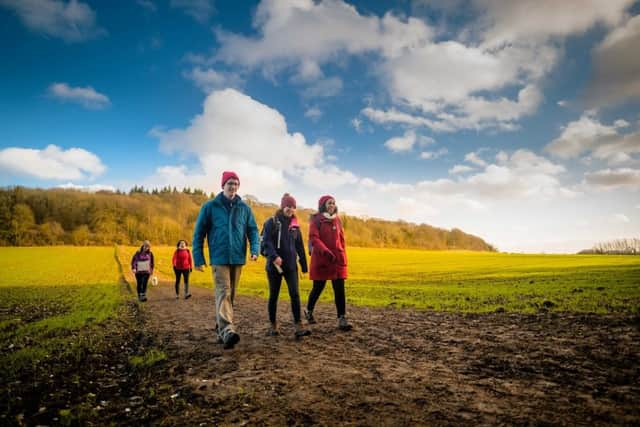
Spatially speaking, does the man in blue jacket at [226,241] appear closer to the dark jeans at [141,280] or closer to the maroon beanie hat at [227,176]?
the maroon beanie hat at [227,176]

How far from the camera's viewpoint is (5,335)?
8.34 metres

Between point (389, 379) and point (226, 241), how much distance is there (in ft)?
12.2

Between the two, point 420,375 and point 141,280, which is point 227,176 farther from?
point 141,280

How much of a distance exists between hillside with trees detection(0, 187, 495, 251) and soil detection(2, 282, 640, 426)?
336 ft

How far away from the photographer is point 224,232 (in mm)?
6375

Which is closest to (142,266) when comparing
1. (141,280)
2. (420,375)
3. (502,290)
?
(141,280)

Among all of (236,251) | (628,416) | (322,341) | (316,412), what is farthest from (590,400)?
(236,251)

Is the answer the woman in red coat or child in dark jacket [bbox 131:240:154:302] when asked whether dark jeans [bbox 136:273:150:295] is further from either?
the woman in red coat

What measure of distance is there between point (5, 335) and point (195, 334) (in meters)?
5.05

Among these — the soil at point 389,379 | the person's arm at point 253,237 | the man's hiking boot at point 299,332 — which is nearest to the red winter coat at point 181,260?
the soil at point 389,379

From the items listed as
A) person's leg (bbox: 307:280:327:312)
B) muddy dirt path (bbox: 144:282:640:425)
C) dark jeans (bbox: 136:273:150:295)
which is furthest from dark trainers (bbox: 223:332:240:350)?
dark jeans (bbox: 136:273:150:295)

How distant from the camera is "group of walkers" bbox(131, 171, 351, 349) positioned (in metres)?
6.28

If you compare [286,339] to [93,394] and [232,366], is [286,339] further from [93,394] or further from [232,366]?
[93,394]

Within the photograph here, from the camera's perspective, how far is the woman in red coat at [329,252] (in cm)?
737
